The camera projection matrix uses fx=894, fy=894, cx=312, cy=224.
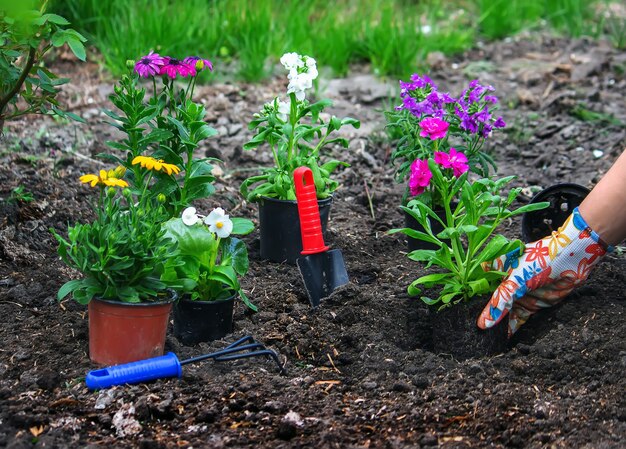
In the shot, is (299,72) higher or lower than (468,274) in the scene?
higher

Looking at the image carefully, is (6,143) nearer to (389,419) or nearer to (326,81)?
(326,81)

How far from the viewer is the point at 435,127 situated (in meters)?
2.88

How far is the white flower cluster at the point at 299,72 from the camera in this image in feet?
9.54

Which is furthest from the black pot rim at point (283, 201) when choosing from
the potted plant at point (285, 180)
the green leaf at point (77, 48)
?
the green leaf at point (77, 48)

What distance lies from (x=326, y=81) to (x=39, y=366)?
122 inches

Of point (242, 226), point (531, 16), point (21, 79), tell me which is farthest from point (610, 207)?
point (531, 16)

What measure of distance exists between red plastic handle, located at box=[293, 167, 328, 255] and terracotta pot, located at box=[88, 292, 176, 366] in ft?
1.80

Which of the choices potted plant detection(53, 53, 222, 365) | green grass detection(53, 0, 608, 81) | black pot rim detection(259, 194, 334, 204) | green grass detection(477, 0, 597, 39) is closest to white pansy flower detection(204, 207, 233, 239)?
potted plant detection(53, 53, 222, 365)

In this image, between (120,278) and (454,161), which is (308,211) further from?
(120,278)

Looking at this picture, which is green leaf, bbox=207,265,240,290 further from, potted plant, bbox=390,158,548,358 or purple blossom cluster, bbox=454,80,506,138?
purple blossom cluster, bbox=454,80,506,138

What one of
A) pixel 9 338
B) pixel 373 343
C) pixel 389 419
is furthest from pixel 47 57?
pixel 389 419

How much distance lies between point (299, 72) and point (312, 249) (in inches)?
24.9

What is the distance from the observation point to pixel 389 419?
214 centimetres

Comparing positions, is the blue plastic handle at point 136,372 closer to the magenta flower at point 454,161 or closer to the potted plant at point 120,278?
the potted plant at point 120,278
